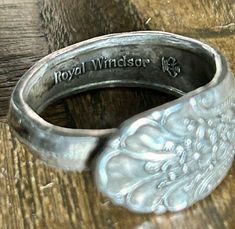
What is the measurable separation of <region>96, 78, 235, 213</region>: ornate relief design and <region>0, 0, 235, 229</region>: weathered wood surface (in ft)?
0.07

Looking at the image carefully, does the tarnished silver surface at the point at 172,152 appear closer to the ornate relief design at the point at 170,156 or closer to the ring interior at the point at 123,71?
the ornate relief design at the point at 170,156

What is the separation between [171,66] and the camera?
73 centimetres

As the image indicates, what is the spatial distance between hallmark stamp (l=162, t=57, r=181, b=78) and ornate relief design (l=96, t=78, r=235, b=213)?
153 millimetres

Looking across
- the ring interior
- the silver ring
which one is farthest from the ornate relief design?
the ring interior

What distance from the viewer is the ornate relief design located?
0.53m

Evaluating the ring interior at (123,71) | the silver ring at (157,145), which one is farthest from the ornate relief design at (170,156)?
the ring interior at (123,71)

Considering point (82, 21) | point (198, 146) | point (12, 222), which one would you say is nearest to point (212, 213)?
point (198, 146)

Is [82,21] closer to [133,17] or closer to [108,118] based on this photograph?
[133,17]

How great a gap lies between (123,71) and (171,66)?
0.06 m

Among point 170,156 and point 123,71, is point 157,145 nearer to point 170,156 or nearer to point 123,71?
point 170,156

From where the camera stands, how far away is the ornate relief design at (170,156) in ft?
1.73

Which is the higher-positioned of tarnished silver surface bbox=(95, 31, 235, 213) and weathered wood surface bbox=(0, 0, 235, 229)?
tarnished silver surface bbox=(95, 31, 235, 213)

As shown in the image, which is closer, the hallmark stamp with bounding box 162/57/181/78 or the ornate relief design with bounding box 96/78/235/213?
the ornate relief design with bounding box 96/78/235/213

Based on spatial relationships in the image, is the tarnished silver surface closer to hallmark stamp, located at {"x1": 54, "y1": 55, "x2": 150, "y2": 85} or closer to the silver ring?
the silver ring
